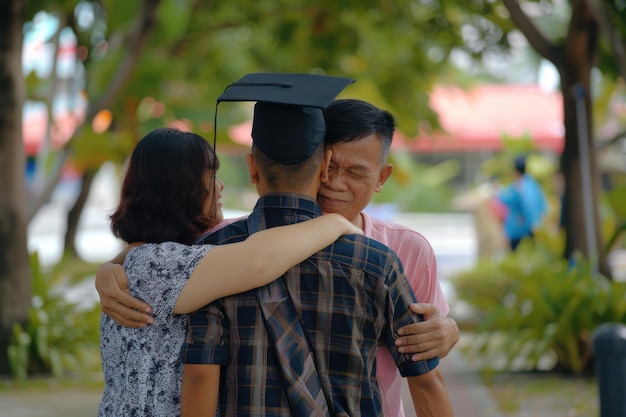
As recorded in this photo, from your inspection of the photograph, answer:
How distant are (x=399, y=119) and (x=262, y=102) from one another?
960 centimetres

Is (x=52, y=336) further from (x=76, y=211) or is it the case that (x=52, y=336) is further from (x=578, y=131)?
(x=76, y=211)

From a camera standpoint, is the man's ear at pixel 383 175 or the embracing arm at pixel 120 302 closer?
the embracing arm at pixel 120 302

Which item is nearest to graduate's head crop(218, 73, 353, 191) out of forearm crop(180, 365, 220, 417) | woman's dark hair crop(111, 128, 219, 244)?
woman's dark hair crop(111, 128, 219, 244)

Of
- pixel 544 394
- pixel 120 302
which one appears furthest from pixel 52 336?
pixel 120 302

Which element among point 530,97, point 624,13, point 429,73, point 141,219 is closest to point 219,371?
point 141,219

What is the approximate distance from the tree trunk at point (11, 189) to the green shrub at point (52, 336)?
0.13 meters

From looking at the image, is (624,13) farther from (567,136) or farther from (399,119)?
(399,119)

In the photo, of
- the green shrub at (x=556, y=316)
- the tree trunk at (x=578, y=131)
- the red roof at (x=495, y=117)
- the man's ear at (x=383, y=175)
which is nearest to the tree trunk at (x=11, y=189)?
the green shrub at (x=556, y=316)

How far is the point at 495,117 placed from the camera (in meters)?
35.8

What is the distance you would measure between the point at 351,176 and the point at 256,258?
1.35 feet

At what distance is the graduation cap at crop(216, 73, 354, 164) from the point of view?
223 centimetres

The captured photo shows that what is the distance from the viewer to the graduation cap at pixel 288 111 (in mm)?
2229

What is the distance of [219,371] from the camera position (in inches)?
87.4

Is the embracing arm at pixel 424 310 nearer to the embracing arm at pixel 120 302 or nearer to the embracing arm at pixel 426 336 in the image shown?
the embracing arm at pixel 426 336
